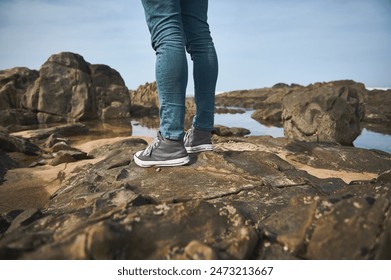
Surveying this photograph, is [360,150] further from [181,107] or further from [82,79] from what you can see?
[82,79]

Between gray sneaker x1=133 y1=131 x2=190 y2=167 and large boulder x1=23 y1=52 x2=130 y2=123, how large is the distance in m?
15.6

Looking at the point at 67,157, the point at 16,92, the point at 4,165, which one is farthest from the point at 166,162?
the point at 16,92

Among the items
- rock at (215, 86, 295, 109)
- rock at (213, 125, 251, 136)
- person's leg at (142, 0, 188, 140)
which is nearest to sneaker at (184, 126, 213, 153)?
person's leg at (142, 0, 188, 140)

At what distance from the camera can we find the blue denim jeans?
1895 millimetres

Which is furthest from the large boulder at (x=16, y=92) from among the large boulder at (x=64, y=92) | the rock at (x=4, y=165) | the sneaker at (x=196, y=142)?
the sneaker at (x=196, y=142)

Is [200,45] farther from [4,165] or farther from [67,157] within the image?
[4,165]

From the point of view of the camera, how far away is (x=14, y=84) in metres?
17.2

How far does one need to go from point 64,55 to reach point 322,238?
18524mm

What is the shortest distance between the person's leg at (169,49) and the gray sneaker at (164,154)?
26 cm

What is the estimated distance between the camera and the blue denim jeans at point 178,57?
1.89 metres

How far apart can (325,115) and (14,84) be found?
17530 mm

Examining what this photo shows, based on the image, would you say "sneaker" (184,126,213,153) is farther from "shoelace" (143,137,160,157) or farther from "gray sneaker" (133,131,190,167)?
"shoelace" (143,137,160,157)

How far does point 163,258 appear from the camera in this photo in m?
0.98
